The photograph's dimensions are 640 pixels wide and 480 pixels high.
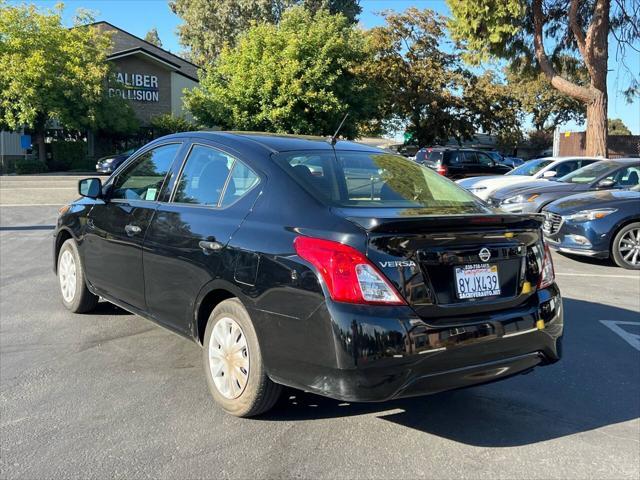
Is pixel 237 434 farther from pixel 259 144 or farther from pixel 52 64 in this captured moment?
pixel 52 64

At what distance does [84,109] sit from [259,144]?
3086 centimetres

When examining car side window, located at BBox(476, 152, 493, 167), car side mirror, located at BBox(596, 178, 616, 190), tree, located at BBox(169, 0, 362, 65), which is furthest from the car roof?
tree, located at BBox(169, 0, 362, 65)

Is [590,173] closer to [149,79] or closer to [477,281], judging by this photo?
[477,281]

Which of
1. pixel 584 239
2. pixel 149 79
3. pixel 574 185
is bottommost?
pixel 584 239

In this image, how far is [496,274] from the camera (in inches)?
134

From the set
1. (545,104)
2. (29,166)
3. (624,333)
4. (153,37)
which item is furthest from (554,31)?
(153,37)

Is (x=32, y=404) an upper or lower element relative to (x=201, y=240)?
lower

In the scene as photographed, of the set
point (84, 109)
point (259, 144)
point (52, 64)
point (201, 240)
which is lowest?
point (201, 240)

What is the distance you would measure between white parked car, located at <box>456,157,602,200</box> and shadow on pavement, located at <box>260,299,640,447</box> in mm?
8726

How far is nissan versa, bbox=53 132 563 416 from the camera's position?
3045 mm

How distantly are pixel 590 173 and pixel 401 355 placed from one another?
33.1 feet

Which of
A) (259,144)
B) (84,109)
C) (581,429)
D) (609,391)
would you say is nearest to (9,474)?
(259,144)

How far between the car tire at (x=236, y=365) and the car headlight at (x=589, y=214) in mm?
7123

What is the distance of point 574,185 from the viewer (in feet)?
37.7
